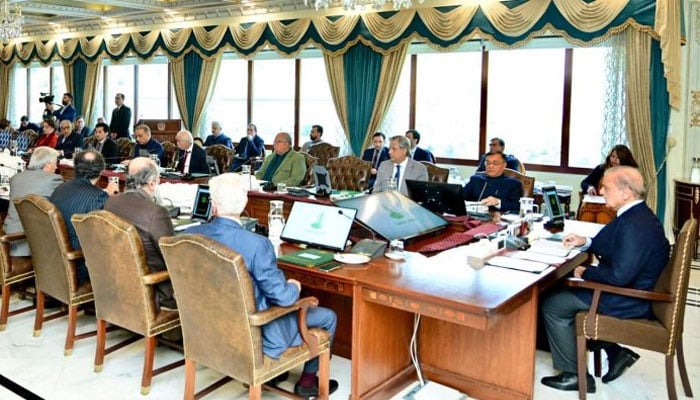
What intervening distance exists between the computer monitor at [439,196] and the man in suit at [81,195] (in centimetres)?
212

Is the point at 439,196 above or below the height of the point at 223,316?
above

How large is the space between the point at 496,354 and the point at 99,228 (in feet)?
7.11

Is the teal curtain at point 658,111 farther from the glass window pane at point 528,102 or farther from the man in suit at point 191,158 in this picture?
the man in suit at point 191,158

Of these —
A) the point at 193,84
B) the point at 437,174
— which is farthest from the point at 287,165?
the point at 193,84

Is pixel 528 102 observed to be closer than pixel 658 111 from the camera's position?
No

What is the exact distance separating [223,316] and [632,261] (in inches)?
80.0

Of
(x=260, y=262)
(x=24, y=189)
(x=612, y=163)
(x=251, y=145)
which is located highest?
(x=251, y=145)

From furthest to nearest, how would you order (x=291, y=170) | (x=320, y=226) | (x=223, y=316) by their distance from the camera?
1. (x=291, y=170)
2. (x=320, y=226)
3. (x=223, y=316)

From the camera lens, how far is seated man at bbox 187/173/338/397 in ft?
9.44

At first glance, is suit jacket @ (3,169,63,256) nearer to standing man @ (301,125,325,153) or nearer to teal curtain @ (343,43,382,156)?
teal curtain @ (343,43,382,156)

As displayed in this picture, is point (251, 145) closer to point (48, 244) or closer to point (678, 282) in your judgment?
point (48, 244)

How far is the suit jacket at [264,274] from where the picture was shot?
9.43ft

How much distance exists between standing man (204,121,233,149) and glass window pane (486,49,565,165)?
4700 millimetres

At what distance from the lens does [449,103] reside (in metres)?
9.66
